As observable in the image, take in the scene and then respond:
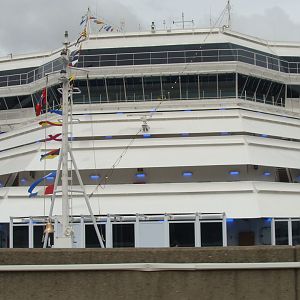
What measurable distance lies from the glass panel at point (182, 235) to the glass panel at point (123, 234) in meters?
1.84

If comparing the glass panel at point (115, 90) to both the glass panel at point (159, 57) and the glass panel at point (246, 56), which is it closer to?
the glass panel at point (159, 57)

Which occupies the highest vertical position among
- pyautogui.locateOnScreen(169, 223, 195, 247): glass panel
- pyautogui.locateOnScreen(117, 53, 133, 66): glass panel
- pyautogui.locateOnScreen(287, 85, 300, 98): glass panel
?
pyautogui.locateOnScreen(117, 53, 133, 66): glass panel

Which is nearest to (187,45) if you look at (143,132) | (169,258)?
(143,132)

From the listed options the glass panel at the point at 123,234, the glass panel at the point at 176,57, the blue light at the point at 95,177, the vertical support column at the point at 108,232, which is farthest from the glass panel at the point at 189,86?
the vertical support column at the point at 108,232

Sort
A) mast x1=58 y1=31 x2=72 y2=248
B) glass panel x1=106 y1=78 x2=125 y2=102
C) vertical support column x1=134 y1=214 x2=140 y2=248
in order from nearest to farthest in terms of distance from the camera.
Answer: mast x1=58 y1=31 x2=72 y2=248, vertical support column x1=134 y1=214 x2=140 y2=248, glass panel x1=106 y1=78 x2=125 y2=102

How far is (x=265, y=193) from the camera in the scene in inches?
990

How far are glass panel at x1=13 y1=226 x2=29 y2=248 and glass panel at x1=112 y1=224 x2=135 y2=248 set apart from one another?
4174mm

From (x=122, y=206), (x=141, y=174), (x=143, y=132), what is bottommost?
(x=122, y=206)

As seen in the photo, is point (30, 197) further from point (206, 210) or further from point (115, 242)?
point (206, 210)

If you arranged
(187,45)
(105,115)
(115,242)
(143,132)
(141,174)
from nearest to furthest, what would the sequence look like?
1. (115,242)
2. (141,174)
3. (143,132)
4. (105,115)
5. (187,45)

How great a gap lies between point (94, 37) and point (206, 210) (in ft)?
57.3

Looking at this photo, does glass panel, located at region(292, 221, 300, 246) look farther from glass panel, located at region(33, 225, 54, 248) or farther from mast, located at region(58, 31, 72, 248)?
glass panel, located at region(33, 225, 54, 248)

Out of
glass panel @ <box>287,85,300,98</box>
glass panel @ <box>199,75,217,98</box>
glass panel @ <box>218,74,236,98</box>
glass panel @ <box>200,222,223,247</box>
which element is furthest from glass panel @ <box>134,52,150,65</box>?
glass panel @ <box>200,222,223,247</box>

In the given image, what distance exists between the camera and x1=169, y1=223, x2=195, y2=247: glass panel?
78.8 ft
